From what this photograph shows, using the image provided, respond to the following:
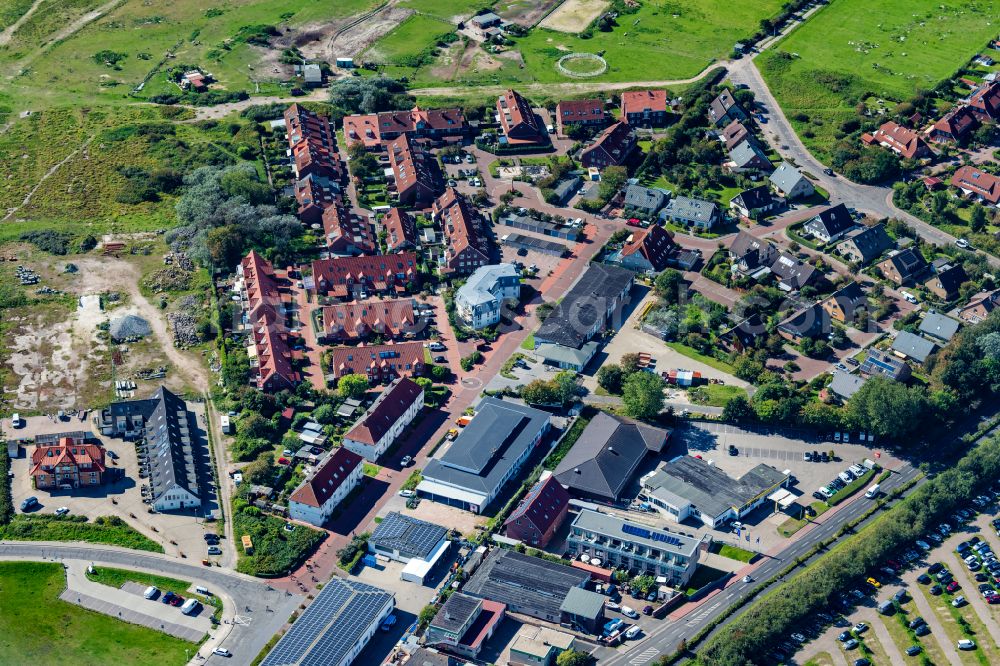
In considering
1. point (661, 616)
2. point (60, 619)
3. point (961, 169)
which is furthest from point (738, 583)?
point (961, 169)

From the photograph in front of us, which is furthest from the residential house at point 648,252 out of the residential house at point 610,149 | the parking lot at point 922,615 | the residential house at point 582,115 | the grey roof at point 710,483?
the parking lot at point 922,615

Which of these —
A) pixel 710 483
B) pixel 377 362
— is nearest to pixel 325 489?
pixel 377 362

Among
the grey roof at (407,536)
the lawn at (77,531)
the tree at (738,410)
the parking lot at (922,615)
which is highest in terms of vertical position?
Answer: the lawn at (77,531)

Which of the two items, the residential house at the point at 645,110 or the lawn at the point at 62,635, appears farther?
the residential house at the point at 645,110

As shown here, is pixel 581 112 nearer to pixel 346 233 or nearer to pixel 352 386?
pixel 346 233

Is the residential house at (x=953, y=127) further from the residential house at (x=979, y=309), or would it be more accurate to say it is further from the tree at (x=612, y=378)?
the tree at (x=612, y=378)

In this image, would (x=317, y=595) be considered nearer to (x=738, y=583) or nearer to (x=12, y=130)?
(x=738, y=583)
